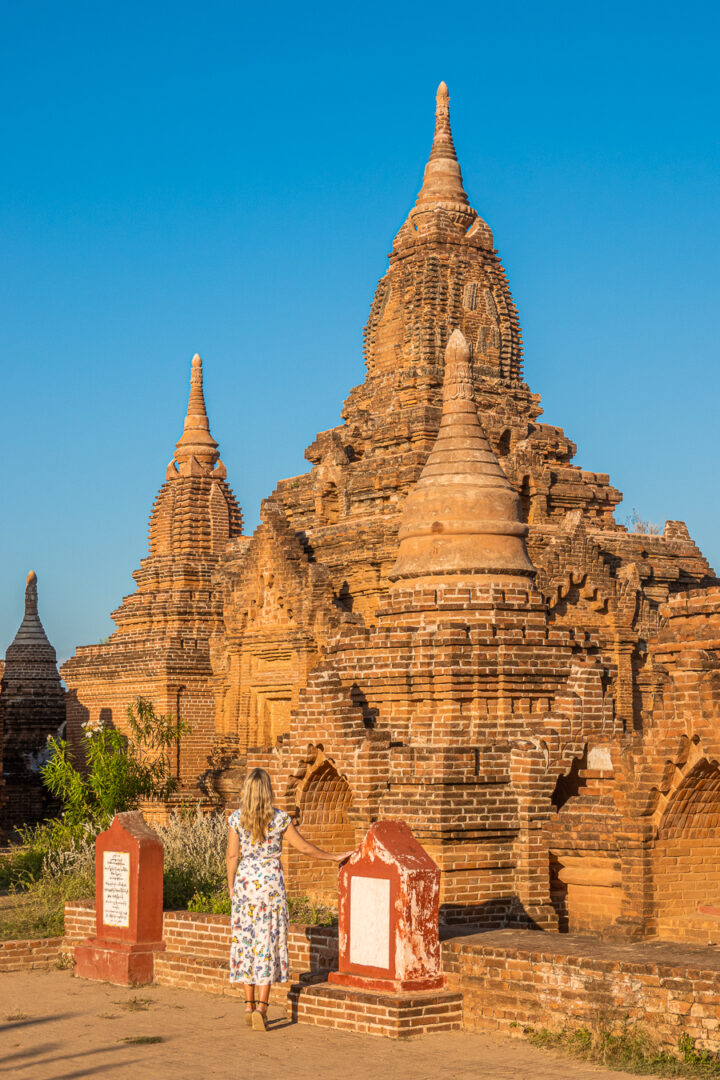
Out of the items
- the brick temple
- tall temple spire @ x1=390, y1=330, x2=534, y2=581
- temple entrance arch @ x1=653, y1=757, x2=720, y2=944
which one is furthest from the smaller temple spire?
temple entrance arch @ x1=653, y1=757, x2=720, y2=944

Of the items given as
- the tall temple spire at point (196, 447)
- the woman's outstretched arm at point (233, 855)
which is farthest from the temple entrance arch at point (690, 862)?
the tall temple spire at point (196, 447)

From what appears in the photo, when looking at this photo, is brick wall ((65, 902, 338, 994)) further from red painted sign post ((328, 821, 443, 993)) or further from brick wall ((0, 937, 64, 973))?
brick wall ((0, 937, 64, 973))

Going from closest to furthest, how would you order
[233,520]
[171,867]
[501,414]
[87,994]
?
1. [87,994]
2. [171,867]
3. [501,414]
4. [233,520]

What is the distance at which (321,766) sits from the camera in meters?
15.3

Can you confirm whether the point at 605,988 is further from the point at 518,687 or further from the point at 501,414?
the point at 501,414

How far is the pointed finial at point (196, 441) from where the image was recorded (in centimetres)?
3709

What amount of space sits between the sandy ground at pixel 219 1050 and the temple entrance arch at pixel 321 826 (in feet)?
10.2

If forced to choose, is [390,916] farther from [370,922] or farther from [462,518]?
[462,518]

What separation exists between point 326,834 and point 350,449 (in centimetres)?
1376

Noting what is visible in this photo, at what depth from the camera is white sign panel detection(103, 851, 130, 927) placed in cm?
1355

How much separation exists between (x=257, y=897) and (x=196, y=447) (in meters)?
27.2

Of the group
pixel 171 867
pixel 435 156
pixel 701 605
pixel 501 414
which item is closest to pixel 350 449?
pixel 501 414

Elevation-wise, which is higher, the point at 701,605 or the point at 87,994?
the point at 701,605

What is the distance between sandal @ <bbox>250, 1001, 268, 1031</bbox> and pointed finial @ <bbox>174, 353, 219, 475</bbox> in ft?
86.6
